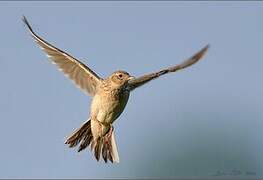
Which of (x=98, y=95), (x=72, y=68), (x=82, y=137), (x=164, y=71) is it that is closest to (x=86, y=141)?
(x=82, y=137)

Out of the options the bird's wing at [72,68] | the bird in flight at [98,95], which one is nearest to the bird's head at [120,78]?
the bird in flight at [98,95]

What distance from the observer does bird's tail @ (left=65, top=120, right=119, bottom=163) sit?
8.44m

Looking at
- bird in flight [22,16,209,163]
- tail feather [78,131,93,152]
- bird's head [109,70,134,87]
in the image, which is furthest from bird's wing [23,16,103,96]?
tail feather [78,131,93,152]

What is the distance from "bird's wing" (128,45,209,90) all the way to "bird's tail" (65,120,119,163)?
539 millimetres

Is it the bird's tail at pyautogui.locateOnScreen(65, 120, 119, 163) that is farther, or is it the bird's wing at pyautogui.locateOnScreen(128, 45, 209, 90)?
the bird's tail at pyautogui.locateOnScreen(65, 120, 119, 163)

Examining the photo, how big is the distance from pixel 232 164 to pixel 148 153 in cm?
609

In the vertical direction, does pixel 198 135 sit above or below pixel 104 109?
above

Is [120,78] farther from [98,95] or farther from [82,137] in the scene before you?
[82,137]

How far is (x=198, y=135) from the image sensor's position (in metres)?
36.8

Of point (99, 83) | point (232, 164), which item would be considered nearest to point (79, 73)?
point (99, 83)

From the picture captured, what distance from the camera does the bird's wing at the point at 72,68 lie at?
8594 mm

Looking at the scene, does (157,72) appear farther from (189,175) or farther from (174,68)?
(189,175)

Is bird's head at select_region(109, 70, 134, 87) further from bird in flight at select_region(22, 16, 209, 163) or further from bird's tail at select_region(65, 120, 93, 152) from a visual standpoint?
bird's tail at select_region(65, 120, 93, 152)

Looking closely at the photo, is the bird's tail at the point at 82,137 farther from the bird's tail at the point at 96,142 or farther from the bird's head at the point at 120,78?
the bird's head at the point at 120,78
